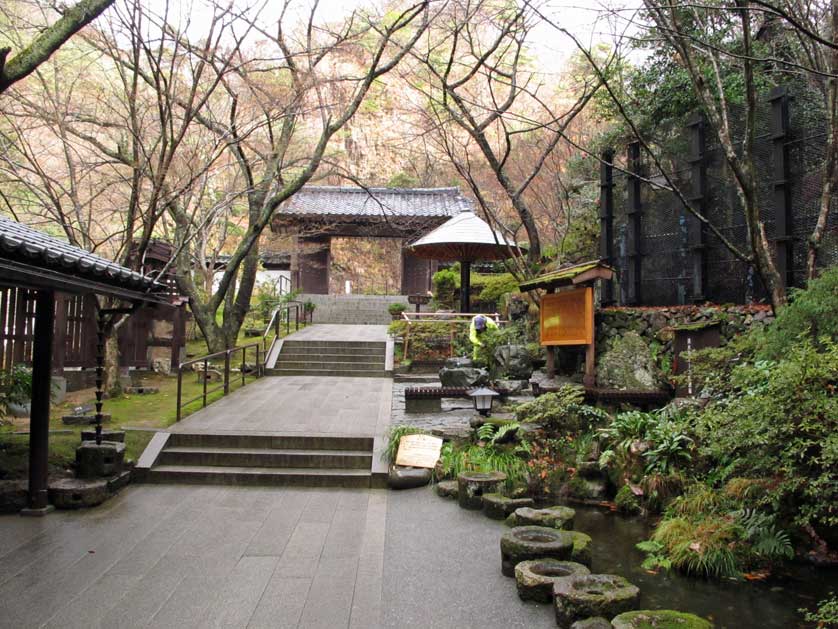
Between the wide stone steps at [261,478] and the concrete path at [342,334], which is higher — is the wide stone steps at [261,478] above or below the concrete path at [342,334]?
below

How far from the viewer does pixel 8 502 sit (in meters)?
6.68

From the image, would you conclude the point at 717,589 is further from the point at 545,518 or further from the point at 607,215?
the point at 607,215

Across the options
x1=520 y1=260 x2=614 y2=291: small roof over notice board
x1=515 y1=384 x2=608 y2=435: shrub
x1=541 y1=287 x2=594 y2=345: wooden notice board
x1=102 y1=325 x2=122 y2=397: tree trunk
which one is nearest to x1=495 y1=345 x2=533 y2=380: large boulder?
x1=541 y1=287 x2=594 y2=345: wooden notice board

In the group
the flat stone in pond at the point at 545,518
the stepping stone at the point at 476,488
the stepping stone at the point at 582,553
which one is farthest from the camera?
the stepping stone at the point at 476,488

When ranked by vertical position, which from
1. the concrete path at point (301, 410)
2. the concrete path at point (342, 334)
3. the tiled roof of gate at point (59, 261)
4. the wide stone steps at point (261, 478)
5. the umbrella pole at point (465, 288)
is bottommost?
the wide stone steps at point (261, 478)

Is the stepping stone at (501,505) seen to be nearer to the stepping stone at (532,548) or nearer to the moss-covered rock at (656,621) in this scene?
the stepping stone at (532,548)

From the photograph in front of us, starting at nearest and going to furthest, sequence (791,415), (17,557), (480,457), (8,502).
A: (791,415), (17,557), (8,502), (480,457)

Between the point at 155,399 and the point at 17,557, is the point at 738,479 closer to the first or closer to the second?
the point at 17,557

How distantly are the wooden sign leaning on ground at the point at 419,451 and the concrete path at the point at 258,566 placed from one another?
0.72 m

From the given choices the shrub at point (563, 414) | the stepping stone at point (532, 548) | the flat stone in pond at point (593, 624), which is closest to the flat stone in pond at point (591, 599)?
the flat stone in pond at point (593, 624)

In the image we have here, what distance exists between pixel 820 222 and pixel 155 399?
439 inches

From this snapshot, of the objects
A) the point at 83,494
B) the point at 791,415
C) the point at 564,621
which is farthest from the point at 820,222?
the point at 83,494

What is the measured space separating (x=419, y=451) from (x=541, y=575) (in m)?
3.76

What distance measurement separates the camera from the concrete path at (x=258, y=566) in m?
4.33
